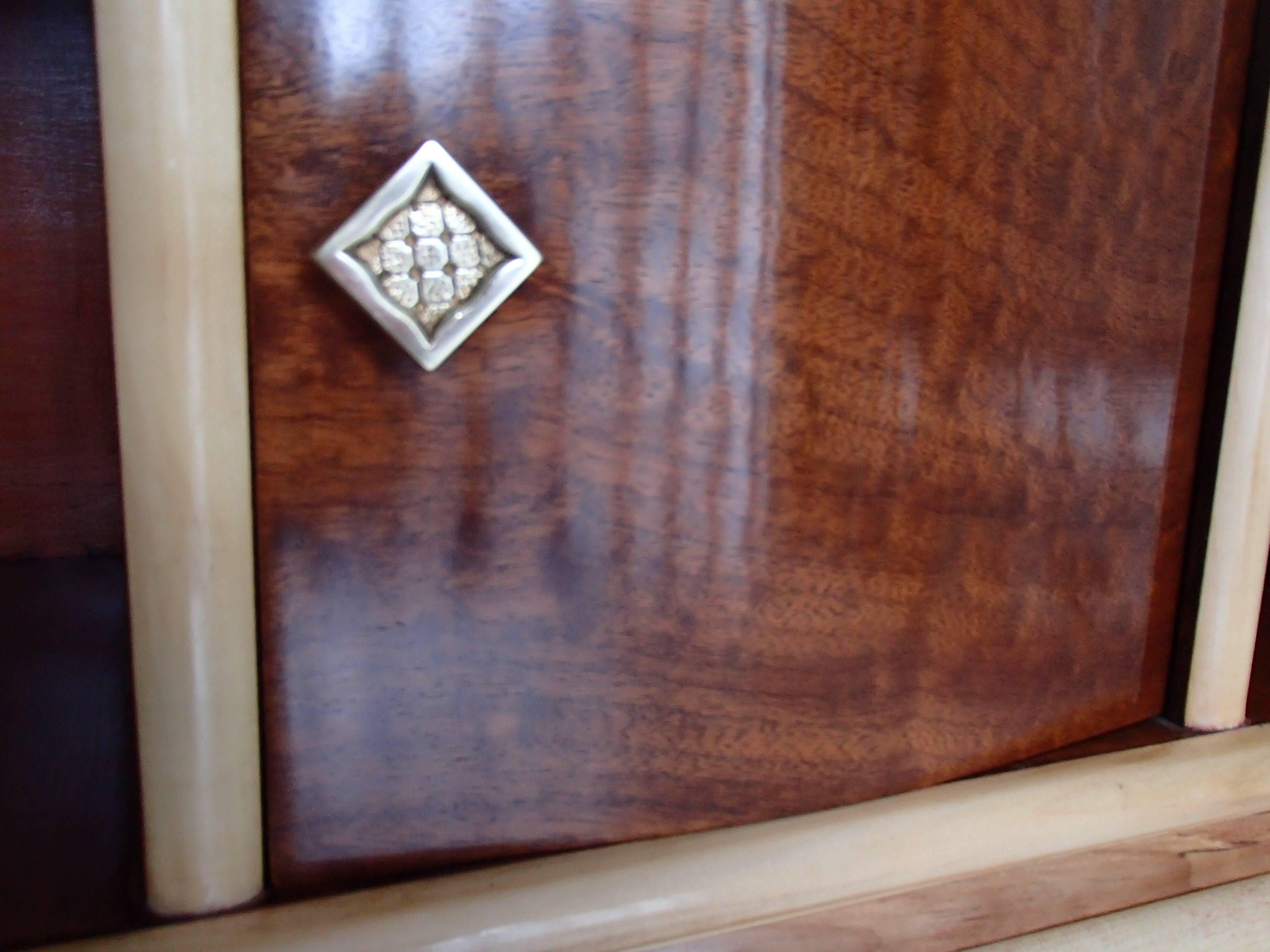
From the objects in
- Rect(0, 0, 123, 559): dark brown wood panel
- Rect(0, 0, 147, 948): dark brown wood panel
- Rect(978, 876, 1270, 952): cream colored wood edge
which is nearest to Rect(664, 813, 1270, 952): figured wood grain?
Rect(978, 876, 1270, 952): cream colored wood edge

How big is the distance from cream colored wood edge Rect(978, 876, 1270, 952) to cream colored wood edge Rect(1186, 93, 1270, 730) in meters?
0.10

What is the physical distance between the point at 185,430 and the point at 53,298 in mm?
291

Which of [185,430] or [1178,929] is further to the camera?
[1178,929]

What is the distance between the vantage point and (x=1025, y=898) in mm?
431

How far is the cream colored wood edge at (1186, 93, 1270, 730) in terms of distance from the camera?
50 centimetres

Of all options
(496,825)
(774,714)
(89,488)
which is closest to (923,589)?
(774,714)

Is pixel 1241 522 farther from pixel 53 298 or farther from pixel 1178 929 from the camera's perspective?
pixel 53 298

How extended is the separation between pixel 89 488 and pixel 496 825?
0.33 m

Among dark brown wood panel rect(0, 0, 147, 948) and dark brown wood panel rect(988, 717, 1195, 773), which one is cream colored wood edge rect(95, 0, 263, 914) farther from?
dark brown wood panel rect(988, 717, 1195, 773)

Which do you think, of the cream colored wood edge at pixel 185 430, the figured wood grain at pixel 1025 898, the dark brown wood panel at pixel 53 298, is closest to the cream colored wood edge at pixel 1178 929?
the figured wood grain at pixel 1025 898

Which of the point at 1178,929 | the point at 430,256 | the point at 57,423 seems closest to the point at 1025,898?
the point at 1178,929

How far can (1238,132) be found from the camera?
505 mm

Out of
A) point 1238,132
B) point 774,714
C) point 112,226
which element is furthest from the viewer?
point 1238,132

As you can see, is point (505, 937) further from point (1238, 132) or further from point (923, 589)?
point (1238, 132)
